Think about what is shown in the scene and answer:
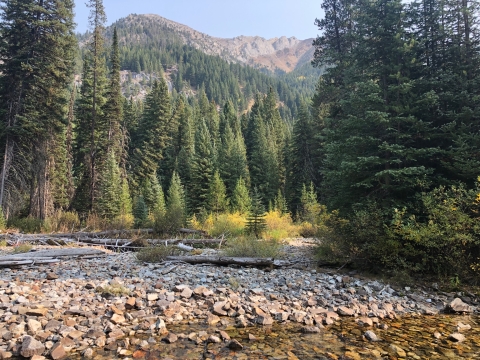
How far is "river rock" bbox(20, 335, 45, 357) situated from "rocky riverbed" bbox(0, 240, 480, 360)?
13 mm

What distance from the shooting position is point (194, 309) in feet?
21.7

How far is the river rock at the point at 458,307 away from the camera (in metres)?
6.92

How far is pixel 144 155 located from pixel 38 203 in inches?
773

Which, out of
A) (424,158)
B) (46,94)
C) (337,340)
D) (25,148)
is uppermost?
(46,94)

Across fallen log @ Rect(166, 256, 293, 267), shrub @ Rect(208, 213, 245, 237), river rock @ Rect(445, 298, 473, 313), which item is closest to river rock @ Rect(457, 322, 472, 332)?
river rock @ Rect(445, 298, 473, 313)

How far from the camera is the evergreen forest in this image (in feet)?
29.1

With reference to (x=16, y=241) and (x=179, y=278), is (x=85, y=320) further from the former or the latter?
(x=16, y=241)

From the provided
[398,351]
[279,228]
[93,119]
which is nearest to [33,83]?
[93,119]

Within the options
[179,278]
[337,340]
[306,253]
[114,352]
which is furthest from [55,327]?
[306,253]

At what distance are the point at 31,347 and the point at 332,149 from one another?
381 inches

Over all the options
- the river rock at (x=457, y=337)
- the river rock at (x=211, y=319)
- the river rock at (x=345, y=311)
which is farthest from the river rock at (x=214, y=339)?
the river rock at (x=457, y=337)

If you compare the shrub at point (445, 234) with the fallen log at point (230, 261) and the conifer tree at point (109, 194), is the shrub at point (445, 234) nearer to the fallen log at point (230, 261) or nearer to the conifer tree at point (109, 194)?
the fallen log at point (230, 261)

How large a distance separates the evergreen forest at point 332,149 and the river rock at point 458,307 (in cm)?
138

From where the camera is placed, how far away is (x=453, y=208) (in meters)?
7.88
